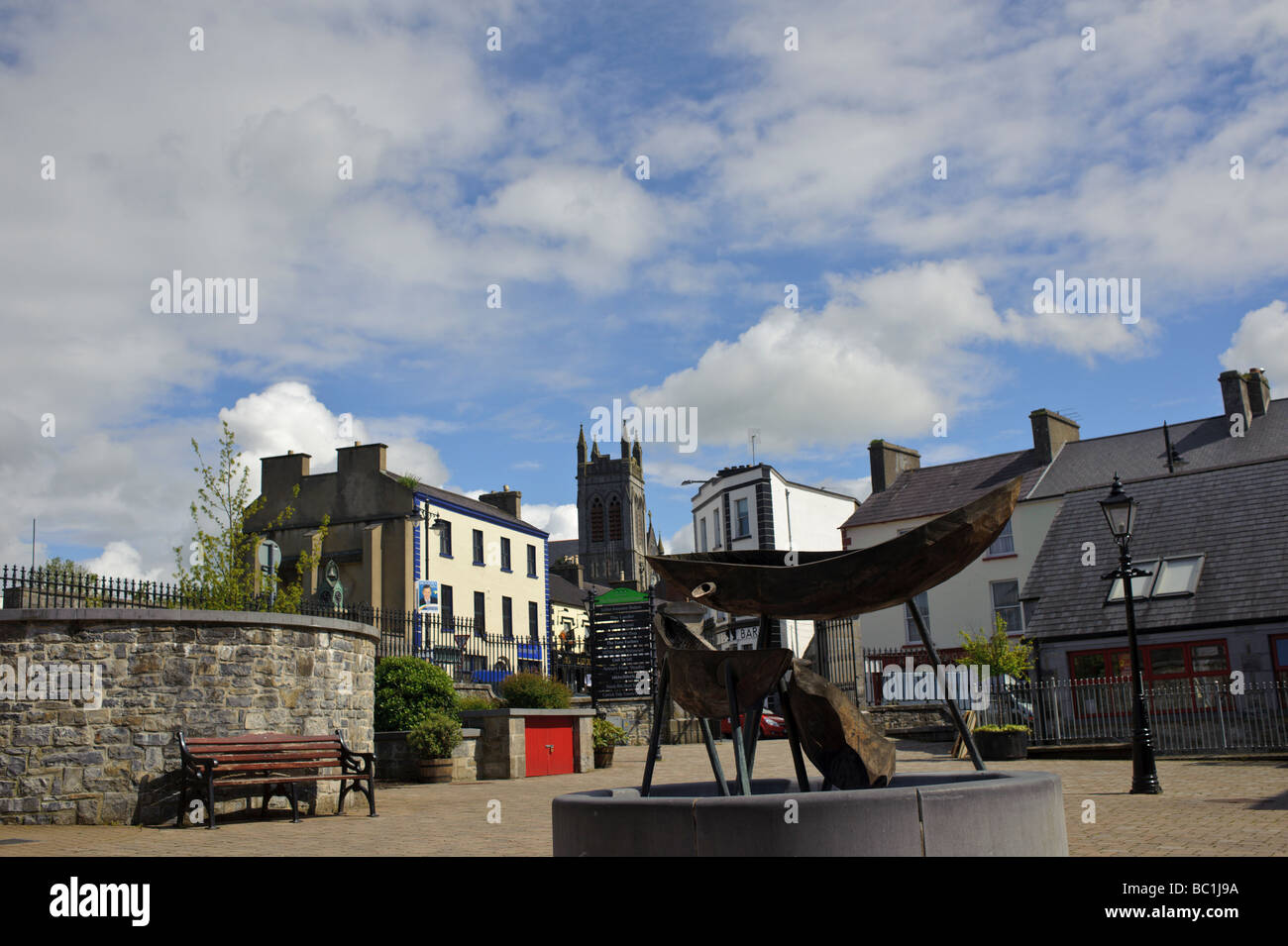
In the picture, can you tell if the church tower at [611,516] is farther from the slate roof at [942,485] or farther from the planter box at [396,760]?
the planter box at [396,760]

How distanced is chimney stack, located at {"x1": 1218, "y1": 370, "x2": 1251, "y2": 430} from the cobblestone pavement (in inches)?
983

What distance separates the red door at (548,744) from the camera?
20766mm

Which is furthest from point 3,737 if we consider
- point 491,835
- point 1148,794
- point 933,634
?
point 933,634

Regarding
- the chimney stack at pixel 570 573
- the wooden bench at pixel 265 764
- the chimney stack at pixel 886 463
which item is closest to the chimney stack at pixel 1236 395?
the chimney stack at pixel 886 463

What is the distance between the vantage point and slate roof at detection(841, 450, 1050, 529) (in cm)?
4444

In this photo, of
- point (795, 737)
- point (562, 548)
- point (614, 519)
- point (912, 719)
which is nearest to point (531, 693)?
point (912, 719)

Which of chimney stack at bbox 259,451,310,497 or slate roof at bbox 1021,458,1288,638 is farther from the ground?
chimney stack at bbox 259,451,310,497

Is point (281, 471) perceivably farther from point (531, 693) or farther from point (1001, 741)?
point (1001, 741)

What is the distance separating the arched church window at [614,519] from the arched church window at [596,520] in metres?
0.98

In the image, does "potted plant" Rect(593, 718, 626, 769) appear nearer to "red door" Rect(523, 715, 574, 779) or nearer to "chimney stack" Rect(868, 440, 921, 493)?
"red door" Rect(523, 715, 574, 779)

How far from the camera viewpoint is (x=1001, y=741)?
22062mm

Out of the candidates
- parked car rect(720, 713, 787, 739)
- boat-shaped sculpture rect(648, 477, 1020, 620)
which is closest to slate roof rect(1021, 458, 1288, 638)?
parked car rect(720, 713, 787, 739)
